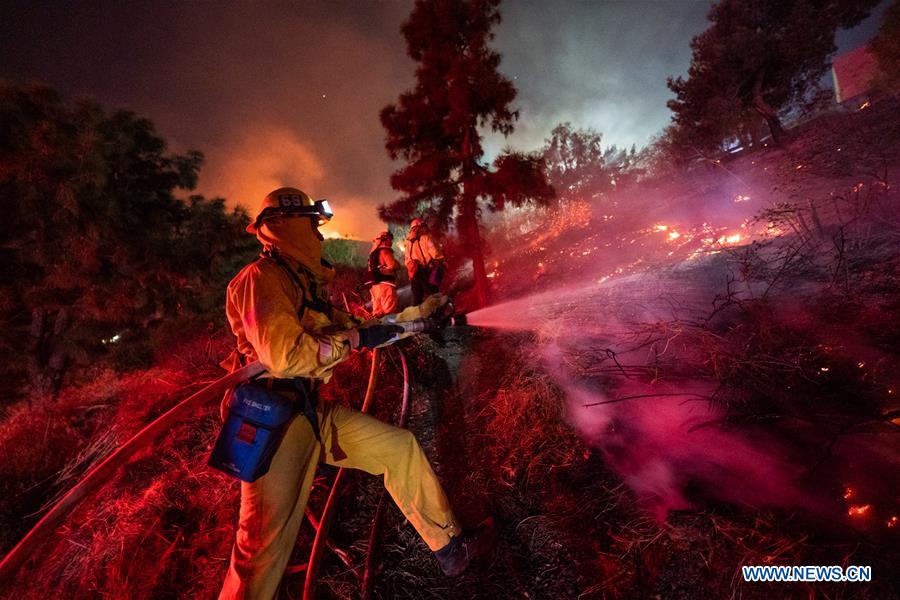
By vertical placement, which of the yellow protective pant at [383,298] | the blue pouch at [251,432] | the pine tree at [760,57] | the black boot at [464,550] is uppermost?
the pine tree at [760,57]

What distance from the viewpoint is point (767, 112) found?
14688mm

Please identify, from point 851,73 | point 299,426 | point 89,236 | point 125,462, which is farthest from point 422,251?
point 851,73

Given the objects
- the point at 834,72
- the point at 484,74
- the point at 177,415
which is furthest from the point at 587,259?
the point at 834,72

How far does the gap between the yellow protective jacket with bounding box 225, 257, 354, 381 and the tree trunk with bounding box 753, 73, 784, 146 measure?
2015cm

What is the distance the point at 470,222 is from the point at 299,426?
26.2 ft

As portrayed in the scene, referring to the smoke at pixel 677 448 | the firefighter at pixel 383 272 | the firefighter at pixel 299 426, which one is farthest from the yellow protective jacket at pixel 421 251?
the firefighter at pixel 299 426

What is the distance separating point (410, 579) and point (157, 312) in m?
9.42

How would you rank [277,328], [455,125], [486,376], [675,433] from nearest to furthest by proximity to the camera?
[277,328]
[675,433]
[486,376]
[455,125]

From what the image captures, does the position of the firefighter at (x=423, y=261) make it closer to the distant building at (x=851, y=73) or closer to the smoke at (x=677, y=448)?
the smoke at (x=677, y=448)

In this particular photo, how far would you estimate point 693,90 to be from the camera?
1595 cm

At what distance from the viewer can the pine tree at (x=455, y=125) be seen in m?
8.27

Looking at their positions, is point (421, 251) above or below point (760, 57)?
below

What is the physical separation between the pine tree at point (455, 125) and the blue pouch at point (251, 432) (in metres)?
7.91

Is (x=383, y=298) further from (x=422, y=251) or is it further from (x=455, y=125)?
(x=455, y=125)
